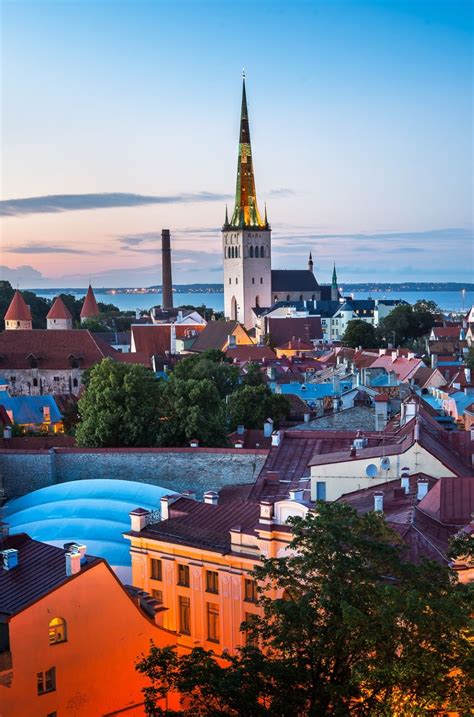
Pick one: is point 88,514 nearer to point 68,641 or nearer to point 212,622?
point 212,622

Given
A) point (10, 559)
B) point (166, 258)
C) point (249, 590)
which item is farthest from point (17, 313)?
point (10, 559)

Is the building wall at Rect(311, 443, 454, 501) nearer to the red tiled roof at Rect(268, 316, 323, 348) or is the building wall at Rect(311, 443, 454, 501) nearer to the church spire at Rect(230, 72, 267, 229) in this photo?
the red tiled roof at Rect(268, 316, 323, 348)

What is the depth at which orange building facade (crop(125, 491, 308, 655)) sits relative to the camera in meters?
18.2

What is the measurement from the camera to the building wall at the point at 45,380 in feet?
207

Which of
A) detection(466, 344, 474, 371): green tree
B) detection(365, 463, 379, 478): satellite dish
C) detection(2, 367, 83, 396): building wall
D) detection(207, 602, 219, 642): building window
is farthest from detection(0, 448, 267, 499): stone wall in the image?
detection(466, 344, 474, 371): green tree

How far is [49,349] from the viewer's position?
63875 mm

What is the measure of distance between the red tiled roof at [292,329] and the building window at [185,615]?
258 feet

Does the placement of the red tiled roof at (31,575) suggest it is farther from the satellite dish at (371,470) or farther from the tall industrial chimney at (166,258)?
the tall industrial chimney at (166,258)

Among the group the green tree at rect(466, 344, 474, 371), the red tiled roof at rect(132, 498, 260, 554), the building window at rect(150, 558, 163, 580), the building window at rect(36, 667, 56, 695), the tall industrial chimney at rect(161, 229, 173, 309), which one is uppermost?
the tall industrial chimney at rect(161, 229, 173, 309)

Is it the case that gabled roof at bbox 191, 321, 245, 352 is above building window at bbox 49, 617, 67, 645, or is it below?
below

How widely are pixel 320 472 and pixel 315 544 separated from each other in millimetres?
10067

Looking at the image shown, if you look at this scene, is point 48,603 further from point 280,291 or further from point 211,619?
point 280,291

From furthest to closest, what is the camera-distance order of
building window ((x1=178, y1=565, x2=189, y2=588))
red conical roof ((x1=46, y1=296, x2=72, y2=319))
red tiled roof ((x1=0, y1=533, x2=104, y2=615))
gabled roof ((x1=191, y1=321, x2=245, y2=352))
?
gabled roof ((x1=191, y1=321, x2=245, y2=352)) < red conical roof ((x1=46, y1=296, x2=72, y2=319)) < building window ((x1=178, y1=565, x2=189, y2=588)) < red tiled roof ((x1=0, y1=533, x2=104, y2=615))

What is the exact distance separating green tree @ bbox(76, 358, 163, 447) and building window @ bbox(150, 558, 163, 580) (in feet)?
51.1
